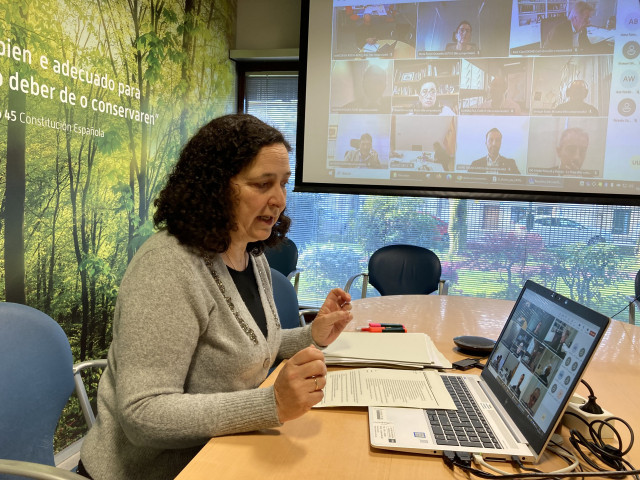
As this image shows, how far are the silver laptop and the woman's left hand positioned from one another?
1.15ft

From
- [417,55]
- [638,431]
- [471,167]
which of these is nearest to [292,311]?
[638,431]

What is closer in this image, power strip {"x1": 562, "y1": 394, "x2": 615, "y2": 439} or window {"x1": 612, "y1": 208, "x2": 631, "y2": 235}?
power strip {"x1": 562, "y1": 394, "x2": 615, "y2": 439}

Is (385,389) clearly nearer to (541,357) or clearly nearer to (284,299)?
(541,357)

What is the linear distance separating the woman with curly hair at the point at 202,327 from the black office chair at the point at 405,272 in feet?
6.19

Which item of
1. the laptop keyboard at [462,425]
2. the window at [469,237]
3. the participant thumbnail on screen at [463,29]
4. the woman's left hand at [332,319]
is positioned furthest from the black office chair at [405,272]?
the laptop keyboard at [462,425]

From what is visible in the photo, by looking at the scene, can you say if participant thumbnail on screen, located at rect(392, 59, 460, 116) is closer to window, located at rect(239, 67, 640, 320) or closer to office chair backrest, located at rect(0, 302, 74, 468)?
window, located at rect(239, 67, 640, 320)

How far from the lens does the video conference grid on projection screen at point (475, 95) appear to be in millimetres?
3262

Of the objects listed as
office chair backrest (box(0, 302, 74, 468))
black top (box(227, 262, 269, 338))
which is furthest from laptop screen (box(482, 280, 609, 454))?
office chair backrest (box(0, 302, 74, 468))

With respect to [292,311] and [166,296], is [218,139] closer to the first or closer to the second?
[166,296]

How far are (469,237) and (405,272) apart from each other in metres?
0.80

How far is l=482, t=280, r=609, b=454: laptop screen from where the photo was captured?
86 centimetres

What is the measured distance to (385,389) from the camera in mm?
1196

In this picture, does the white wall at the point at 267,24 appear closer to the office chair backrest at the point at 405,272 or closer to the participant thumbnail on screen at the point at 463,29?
the participant thumbnail on screen at the point at 463,29

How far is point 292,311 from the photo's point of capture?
204cm
